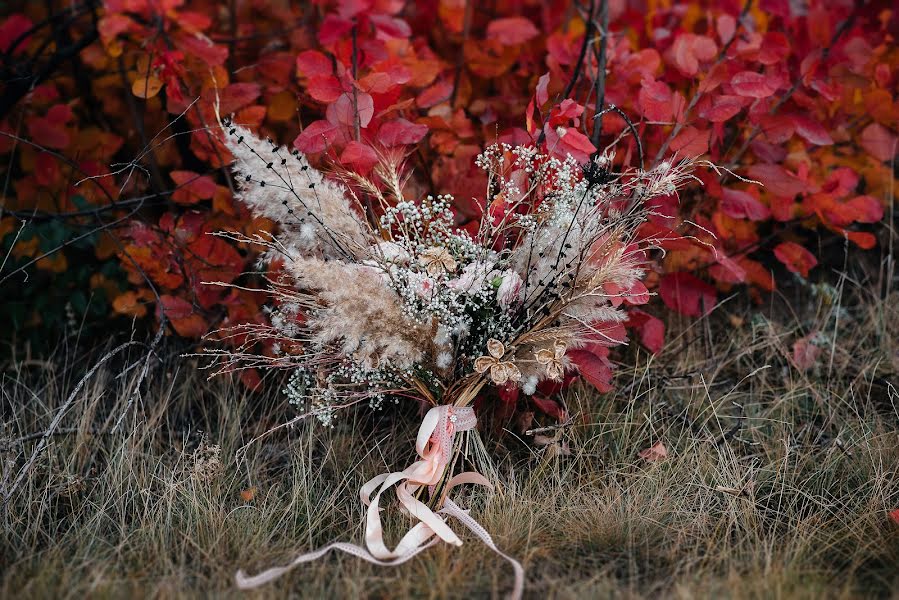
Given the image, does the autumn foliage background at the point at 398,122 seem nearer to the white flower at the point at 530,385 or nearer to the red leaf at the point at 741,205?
the red leaf at the point at 741,205

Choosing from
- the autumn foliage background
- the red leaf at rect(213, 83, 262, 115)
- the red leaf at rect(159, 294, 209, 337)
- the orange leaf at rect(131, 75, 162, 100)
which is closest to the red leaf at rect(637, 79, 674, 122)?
the autumn foliage background

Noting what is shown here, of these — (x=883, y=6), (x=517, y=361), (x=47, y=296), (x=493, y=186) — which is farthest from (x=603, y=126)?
(x=47, y=296)

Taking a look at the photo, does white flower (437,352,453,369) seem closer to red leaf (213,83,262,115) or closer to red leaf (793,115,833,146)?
red leaf (213,83,262,115)

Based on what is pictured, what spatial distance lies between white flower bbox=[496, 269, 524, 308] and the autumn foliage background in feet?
0.79

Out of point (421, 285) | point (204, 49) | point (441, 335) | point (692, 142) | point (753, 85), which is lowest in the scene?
point (441, 335)

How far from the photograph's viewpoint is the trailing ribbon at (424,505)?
1.68 metres

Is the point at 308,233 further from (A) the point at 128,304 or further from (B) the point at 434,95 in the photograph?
(A) the point at 128,304

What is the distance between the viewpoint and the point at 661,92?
2025 mm

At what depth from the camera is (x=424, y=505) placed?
1.76 metres

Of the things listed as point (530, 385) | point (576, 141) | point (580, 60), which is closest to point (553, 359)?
point (530, 385)

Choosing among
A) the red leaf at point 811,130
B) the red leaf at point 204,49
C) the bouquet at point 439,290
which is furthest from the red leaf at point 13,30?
the red leaf at point 811,130

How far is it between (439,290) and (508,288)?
15 centimetres

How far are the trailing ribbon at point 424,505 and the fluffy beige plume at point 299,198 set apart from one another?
45cm

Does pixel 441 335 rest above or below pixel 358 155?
below
